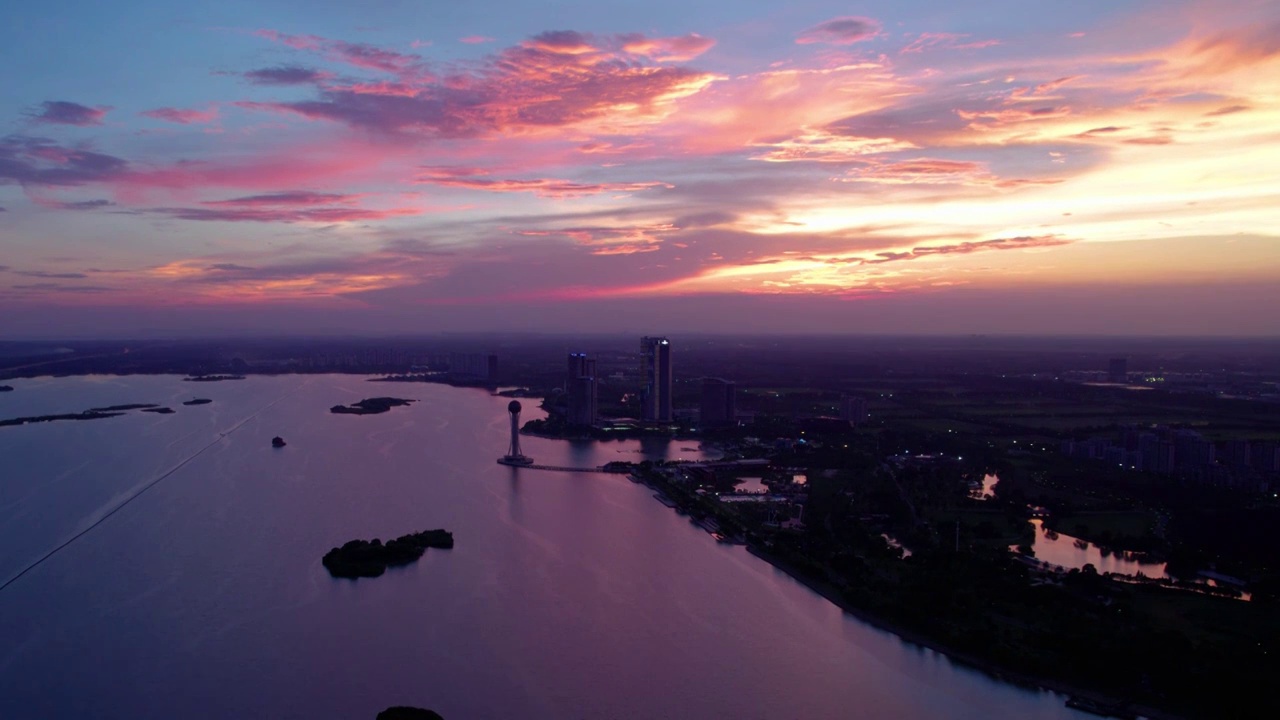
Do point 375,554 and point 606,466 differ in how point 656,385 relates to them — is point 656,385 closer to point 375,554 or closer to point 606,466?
point 606,466

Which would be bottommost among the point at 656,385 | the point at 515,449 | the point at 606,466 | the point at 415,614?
the point at 415,614

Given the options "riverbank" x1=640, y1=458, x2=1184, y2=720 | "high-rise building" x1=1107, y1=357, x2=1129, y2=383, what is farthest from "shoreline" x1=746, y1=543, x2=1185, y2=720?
"high-rise building" x1=1107, y1=357, x2=1129, y2=383

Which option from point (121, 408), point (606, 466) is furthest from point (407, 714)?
point (121, 408)

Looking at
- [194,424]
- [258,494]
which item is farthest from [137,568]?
[194,424]

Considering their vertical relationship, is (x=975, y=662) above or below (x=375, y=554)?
below

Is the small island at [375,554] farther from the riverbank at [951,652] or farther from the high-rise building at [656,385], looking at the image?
the high-rise building at [656,385]

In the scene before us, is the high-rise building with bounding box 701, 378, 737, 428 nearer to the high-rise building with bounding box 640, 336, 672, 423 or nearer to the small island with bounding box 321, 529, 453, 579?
the high-rise building with bounding box 640, 336, 672, 423

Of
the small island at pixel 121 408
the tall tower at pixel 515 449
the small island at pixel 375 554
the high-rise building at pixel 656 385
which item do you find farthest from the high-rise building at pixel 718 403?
the small island at pixel 121 408
